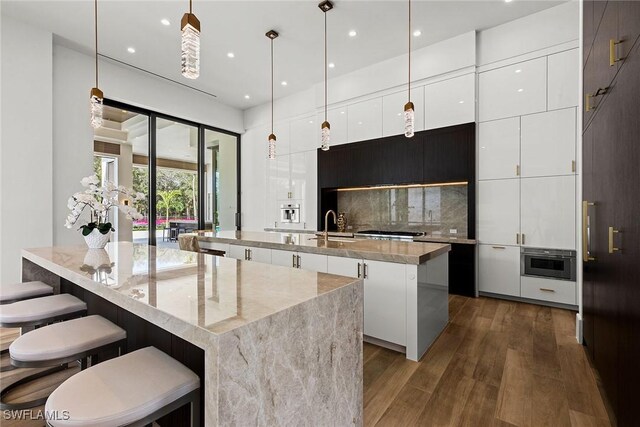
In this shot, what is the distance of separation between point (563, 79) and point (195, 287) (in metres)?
4.28

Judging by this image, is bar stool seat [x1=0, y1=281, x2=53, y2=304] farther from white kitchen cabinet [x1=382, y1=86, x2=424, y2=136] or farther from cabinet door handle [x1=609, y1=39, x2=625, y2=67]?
white kitchen cabinet [x1=382, y1=86, x2=424, y2=136]

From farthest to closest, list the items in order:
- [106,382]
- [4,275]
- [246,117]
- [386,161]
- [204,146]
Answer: [246,117] < [204,146] < [386,161] < [4,275] < [106,382]

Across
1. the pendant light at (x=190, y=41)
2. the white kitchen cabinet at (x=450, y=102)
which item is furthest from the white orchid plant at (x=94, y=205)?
the white kitchen cabinet at (x=450, y=102)

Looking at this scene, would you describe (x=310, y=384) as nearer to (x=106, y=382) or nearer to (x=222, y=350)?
(x=222, y=350)

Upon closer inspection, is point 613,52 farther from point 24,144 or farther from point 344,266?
point 24,144

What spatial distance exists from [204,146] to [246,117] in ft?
4.02

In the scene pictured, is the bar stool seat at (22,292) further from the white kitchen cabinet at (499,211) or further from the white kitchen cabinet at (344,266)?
the white kitchen cabinet at (499,211)

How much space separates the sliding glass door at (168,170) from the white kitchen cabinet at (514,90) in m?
5.05

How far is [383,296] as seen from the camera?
7.70 feet

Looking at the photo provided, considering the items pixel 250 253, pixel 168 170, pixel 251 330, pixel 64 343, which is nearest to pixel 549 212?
pixel 250 253

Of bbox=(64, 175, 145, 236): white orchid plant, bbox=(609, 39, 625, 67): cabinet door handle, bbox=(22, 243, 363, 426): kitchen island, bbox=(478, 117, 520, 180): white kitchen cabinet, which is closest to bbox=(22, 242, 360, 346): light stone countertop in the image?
bbox=(22, 243, 363, 426): kitchen island

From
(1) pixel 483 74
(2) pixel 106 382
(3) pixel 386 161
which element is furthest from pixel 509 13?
(2) pixel 106 382

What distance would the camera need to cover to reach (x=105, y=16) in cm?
348

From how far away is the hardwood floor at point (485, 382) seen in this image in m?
1.63
